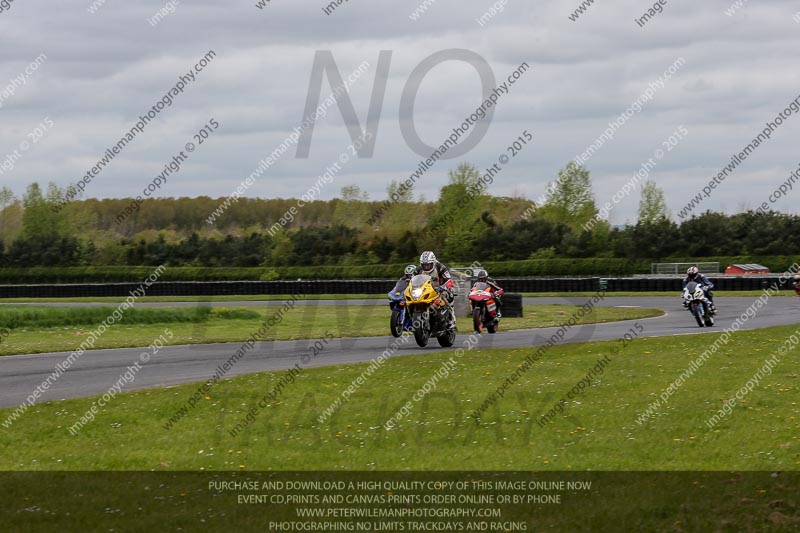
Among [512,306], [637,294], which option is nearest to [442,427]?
[512,306]

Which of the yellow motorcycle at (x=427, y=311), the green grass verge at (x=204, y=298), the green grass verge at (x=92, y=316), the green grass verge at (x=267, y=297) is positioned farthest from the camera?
the green grass verge at (x=204, y=298)

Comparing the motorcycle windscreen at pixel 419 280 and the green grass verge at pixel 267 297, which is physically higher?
the motorcycle windscreen at pixel 419 280

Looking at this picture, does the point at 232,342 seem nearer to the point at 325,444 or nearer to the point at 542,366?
the point at 542,366

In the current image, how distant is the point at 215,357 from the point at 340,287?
87.9ft

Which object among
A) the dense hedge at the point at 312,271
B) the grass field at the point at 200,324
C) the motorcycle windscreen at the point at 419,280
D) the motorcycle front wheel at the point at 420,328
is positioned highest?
the motorcycle windscreen at the point at 419,280

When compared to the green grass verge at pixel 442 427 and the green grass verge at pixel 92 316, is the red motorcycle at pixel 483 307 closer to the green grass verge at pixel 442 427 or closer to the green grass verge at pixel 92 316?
the green grass verge at pixel 442 427

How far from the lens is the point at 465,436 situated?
10930 millimetres

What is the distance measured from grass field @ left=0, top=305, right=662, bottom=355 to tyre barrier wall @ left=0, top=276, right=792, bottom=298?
9678mm

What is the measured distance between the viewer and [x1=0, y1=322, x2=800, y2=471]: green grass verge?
9.91 meters

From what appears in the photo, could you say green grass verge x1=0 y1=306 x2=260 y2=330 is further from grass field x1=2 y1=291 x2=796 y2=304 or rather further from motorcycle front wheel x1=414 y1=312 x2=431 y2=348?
grass field x1=2 y1=291 x2=796 y2=304

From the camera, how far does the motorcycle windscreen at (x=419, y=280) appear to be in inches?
779

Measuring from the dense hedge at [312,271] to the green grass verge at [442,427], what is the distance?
42.5 meters

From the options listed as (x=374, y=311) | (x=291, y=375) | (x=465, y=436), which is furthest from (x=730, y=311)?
(x=465, y=436)

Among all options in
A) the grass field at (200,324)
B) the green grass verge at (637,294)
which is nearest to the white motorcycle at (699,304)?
the grass field at (200,324)
